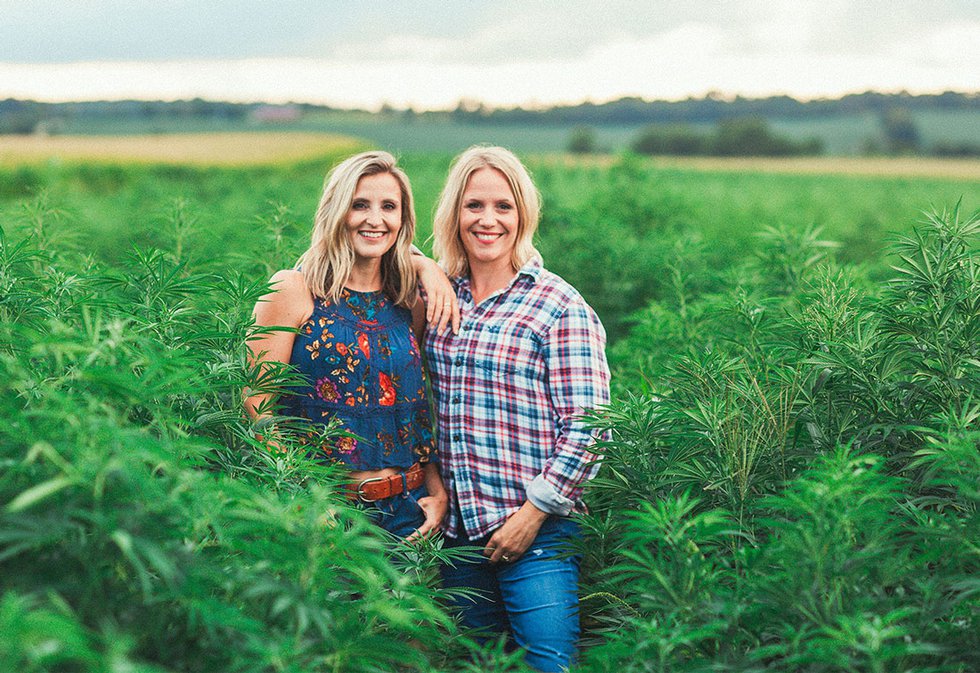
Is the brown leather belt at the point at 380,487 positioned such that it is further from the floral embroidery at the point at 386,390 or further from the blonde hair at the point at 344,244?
the blonde hair at the point at 344,244

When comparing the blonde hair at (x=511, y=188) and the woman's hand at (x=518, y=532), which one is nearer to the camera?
the woman's hand at (x=518, y=532)

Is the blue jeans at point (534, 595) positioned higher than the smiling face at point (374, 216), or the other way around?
the smiling face at point (374, 216)

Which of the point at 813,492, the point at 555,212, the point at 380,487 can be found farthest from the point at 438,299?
the point at 555,212

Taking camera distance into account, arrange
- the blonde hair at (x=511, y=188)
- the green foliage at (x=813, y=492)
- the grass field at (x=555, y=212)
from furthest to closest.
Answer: the grass field at (x=555, y=212)
the blonde hair at (x=511, y=188)
the green foliage at (x=813, y=492)

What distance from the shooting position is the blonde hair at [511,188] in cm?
392

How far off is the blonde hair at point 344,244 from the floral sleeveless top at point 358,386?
10cm

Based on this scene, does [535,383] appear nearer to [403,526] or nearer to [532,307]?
[532,307]

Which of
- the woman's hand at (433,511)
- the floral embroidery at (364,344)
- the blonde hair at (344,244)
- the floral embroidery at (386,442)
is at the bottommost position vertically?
the woman's hand at (433,511)

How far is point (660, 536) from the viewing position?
2496mm

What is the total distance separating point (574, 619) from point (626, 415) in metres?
0.88

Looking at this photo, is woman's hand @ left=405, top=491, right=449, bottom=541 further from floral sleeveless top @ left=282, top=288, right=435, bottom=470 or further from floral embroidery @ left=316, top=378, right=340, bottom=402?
floral embroidery @ left=316, top=378, right=340, bottom=402

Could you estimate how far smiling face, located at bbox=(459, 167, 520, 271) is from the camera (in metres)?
3.87

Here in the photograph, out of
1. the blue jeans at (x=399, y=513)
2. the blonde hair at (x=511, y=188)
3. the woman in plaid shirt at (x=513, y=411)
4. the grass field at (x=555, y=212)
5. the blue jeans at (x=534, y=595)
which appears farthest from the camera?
the grass field at (x=555, y=212)

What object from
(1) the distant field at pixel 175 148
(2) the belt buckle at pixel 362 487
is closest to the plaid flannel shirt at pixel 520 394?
(2) the belt buckle at pixel 362 487
